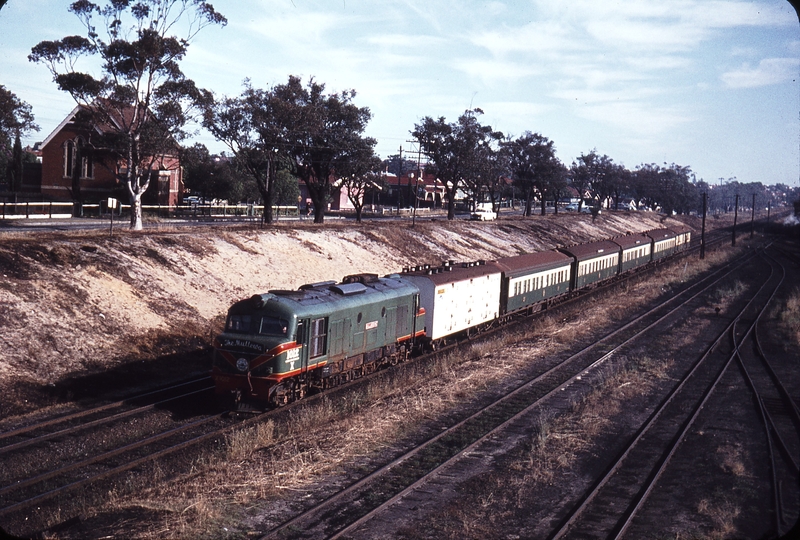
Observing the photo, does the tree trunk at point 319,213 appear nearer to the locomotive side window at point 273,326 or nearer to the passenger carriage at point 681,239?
the locomotive side window at point 273,326

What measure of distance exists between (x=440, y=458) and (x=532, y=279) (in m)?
21.0

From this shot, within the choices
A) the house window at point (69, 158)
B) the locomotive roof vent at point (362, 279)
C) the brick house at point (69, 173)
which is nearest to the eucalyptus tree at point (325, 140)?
the brick house at point (69, 173)

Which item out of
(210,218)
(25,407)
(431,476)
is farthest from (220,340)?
(210,218)

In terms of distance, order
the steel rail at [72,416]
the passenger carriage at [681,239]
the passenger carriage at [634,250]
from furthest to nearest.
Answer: the passenger carriage at [681,239], the passenger carriage at [634,250], the steel rail at [72,416]

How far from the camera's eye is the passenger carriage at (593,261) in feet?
136

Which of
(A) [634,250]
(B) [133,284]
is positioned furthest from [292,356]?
(A) [634,250]

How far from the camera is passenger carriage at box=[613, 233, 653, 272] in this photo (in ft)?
173

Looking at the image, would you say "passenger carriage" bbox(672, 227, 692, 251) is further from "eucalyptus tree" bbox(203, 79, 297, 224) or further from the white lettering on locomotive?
the white lettering on locomotive

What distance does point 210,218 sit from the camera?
59969mm

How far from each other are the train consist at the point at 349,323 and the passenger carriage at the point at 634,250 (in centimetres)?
2071

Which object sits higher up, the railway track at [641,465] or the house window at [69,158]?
the house window at [69,158]

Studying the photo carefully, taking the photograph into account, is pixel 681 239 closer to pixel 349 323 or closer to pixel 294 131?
pixel 294 131

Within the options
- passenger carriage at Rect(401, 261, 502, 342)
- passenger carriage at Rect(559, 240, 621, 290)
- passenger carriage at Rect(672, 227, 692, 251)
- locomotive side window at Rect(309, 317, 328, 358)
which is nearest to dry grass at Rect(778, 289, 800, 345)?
passenger carriage at Rect(559, 240, 621, 290)

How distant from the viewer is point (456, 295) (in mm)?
26766
